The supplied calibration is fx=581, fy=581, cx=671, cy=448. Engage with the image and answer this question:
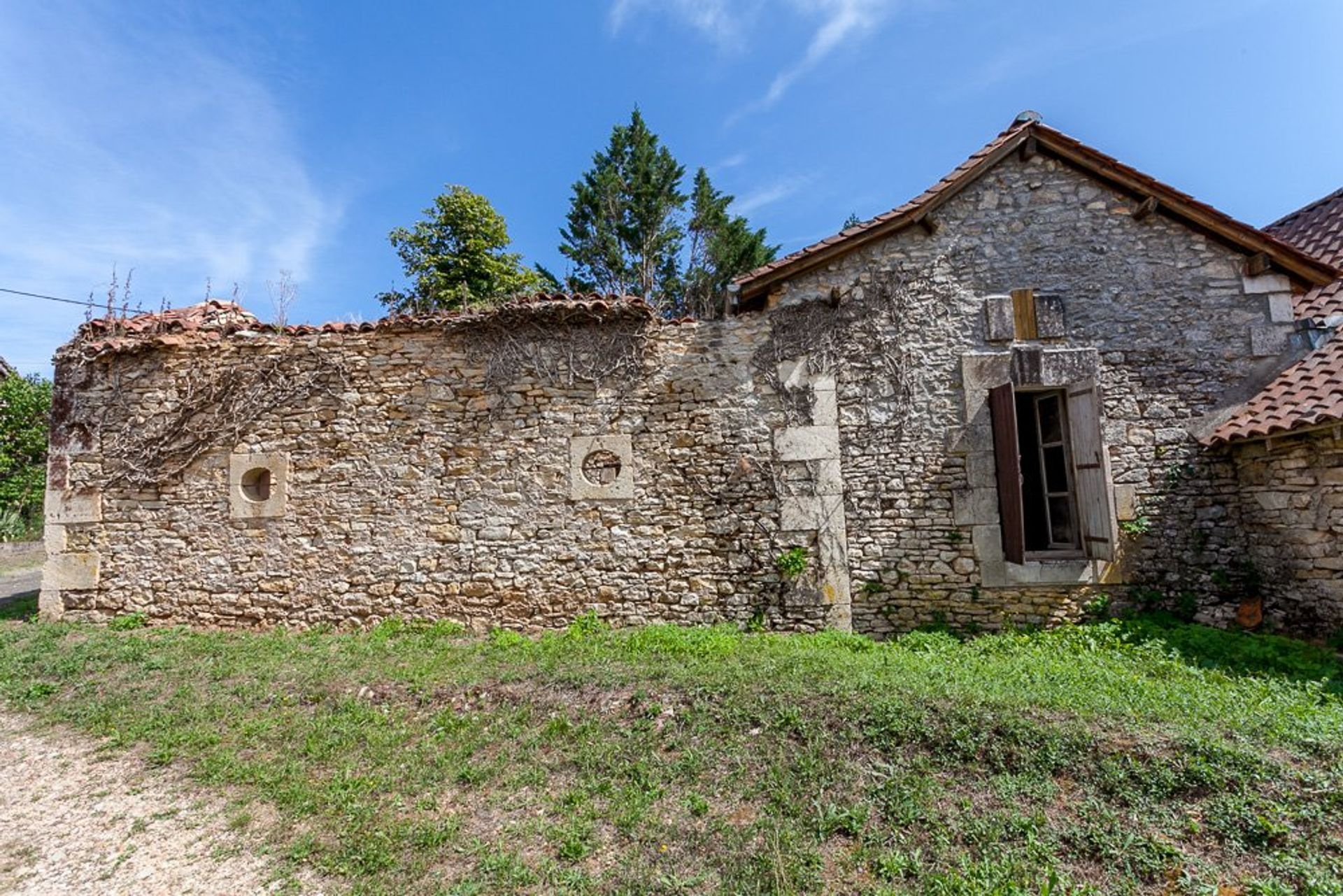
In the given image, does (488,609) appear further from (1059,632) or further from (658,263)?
(658,263)

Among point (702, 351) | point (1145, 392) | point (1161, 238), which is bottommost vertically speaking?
point (1145, 392)

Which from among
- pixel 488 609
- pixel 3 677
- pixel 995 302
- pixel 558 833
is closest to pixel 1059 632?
pixel 995 302

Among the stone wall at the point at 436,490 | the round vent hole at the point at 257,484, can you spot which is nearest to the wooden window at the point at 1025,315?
the stone wall at the point at 436,490

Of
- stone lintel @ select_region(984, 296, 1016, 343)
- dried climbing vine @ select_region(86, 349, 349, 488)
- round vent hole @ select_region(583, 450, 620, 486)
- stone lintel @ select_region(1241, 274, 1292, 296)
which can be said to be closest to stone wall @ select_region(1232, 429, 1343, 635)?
stone lintel @ select_region(1241, 274, 1292, 296)

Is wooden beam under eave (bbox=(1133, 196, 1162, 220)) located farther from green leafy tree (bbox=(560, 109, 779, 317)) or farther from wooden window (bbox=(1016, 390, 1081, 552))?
green leafy tree (bbox=(560, 109, 779, 317))

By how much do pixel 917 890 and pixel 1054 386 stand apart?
527 centimetres

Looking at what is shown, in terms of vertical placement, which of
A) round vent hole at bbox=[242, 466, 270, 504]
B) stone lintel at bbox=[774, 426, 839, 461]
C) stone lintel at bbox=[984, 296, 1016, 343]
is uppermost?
stone lintel at bbox=[984, 296, 1016, 343]

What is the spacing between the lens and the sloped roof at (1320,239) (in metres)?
6.27

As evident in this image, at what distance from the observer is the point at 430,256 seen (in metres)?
15.2

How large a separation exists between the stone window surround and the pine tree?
14.9 m

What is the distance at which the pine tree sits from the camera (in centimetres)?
2047

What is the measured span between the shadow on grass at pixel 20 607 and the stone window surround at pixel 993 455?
1064cm

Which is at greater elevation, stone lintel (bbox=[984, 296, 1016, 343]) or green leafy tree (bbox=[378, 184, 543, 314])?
green leafy tree (bbox=[378, 184, 543, 314])

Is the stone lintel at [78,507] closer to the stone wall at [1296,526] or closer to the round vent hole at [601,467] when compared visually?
the round vent hole at [601,467]
